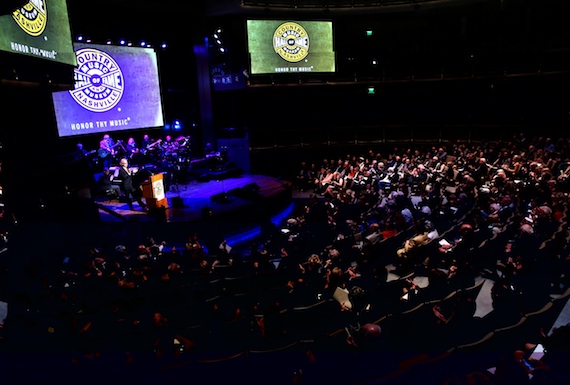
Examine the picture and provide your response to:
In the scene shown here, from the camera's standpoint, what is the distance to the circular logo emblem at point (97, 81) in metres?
12.7

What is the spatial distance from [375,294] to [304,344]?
4.03 ft

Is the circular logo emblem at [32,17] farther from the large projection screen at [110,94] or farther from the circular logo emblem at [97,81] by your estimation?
the circular logo emblem at [97,81]

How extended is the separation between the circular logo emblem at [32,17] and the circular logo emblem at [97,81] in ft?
21.5

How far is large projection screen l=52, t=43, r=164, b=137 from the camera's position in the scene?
12.6m

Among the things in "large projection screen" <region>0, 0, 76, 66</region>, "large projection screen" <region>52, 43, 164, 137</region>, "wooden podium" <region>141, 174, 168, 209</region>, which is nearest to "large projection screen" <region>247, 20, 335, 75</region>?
"large projection screen" <region>52, 43, 164, 137</region>

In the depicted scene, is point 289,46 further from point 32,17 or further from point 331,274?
point 331,274

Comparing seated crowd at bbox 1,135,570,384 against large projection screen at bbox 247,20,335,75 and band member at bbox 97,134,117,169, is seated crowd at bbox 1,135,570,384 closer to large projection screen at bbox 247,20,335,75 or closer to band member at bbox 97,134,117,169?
band member at bbox 97,134,117,169

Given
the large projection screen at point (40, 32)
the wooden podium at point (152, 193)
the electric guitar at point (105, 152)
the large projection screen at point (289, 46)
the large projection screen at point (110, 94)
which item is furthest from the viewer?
the large projection screen at point (289, 46)

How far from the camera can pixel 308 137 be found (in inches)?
784

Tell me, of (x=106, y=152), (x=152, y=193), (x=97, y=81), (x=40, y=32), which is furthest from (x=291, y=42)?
(x=40, y=32)

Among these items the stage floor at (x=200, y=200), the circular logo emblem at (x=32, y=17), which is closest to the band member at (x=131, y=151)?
the stage floor at (x=200, y=200)

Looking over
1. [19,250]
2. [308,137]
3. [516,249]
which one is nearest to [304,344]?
[516,249]

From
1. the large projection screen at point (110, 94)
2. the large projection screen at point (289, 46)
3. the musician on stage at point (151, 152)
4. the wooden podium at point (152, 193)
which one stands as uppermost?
the large projection screen at point (289, 46)

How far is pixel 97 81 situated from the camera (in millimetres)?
13383
